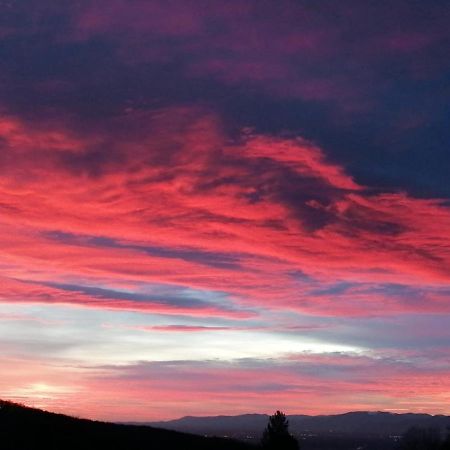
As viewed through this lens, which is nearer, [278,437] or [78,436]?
[78,436]

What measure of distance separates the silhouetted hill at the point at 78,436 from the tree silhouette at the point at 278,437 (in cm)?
190

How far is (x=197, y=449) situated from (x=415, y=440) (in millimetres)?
76458

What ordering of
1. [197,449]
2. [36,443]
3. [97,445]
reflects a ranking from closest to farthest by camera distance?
[36,443] < [97,445] < [197,449]

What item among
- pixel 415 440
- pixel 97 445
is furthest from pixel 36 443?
pixel 415 440

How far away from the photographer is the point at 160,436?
162 feet

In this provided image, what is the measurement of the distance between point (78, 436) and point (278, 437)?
44.8ft

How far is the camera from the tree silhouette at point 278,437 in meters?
48.2

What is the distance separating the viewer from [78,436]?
42.8 meters

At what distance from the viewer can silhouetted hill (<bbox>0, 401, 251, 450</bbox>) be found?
38.4m

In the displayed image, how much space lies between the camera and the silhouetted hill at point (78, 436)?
3838cm

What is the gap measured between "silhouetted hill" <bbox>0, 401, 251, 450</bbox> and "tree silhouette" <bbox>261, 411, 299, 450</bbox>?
6.23 ft

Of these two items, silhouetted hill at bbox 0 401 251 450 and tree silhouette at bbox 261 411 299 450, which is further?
tree silhouette at bbox 261 411 299 450

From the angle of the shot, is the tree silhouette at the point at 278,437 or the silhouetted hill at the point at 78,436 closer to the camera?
the silhouetted hill at the point at 78,436

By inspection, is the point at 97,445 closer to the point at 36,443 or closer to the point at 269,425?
the point at 36,443
